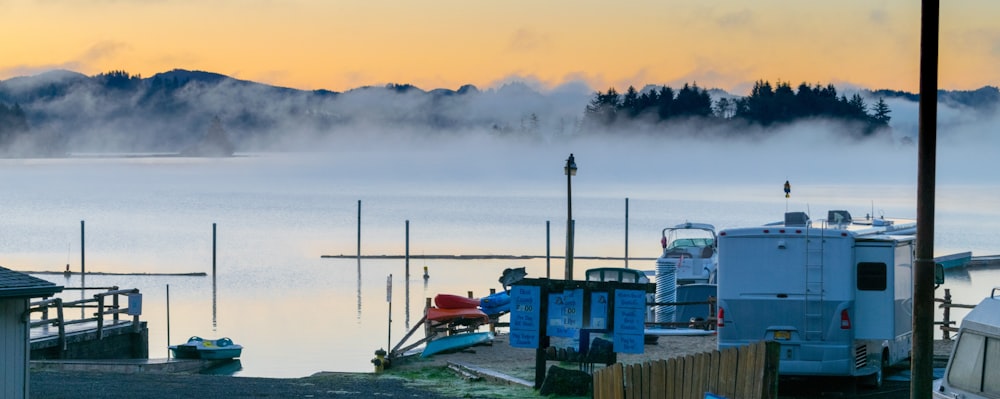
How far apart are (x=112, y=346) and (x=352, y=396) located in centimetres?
1487

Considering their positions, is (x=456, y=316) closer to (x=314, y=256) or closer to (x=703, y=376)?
(x=703, y=376)

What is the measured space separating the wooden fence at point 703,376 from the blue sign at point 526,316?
6691mm

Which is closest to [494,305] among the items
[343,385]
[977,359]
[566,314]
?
[343,385]

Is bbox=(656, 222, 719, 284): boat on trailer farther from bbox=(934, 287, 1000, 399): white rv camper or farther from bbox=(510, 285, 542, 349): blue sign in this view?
bbox=(934, 287, 1000, 399): white rv camper

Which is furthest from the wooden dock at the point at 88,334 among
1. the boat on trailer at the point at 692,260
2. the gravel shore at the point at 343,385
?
the boat on trailer at the point at 692,260

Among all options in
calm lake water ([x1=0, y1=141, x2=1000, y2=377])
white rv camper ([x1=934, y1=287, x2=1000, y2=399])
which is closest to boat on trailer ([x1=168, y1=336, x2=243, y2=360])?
calm lake water ([x1=0, y1=141, x2=1000, y2=377])

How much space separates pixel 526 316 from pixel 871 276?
5.32 m

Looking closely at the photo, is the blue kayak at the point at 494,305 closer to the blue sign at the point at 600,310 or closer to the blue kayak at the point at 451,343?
the blue kayak at the point at 451,343

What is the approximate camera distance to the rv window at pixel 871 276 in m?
21.2

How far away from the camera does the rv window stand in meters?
21.2

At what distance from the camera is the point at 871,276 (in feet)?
70.0

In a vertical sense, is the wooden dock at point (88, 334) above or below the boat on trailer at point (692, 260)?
below

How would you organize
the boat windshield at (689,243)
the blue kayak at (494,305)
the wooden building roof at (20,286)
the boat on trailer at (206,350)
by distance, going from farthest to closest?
the boat windshield at (689,243), the blue kayak at (494,305), the boat on trailer at (206,350), the wooden building roof at (20,286)

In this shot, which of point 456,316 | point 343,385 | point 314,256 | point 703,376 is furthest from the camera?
point 314,256
